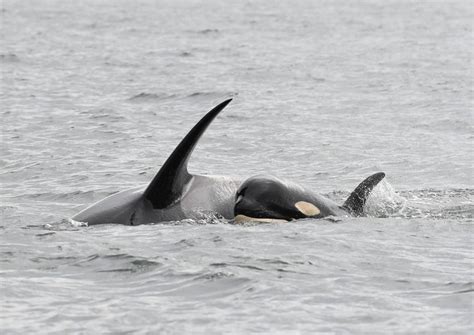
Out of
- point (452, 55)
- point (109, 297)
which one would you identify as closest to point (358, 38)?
point (452, 55)

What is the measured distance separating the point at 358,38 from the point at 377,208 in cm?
3167

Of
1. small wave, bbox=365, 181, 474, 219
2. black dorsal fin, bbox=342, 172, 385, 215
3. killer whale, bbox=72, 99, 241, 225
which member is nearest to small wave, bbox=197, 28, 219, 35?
small wave, bbox=365, 181, 474, 219

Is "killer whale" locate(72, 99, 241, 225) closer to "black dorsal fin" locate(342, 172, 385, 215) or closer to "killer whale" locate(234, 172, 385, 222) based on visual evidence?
"killer whale" locate(234, 172, 385, 222)

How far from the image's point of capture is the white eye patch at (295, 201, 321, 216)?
11766 millimetres

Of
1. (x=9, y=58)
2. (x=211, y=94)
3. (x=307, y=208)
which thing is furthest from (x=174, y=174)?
(x=9, y=58)

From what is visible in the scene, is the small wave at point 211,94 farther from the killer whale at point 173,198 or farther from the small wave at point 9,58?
the killer whale at point 173,198

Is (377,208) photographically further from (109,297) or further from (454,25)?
(454,25)

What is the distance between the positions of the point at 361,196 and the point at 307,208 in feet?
2.96

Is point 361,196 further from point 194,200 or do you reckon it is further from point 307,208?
point 194,200

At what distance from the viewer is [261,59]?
36062 millimetres

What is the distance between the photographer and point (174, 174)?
11422mm

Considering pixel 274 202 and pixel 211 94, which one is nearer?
pixel 274 202

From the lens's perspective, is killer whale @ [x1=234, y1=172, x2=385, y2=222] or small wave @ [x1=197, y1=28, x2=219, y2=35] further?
small wave @ [x1=197, y1=28, x2=219, y2=35]

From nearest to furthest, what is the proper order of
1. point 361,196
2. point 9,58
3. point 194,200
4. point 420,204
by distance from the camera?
point 194,200, point 361,196, point 420,204, point 9,58
